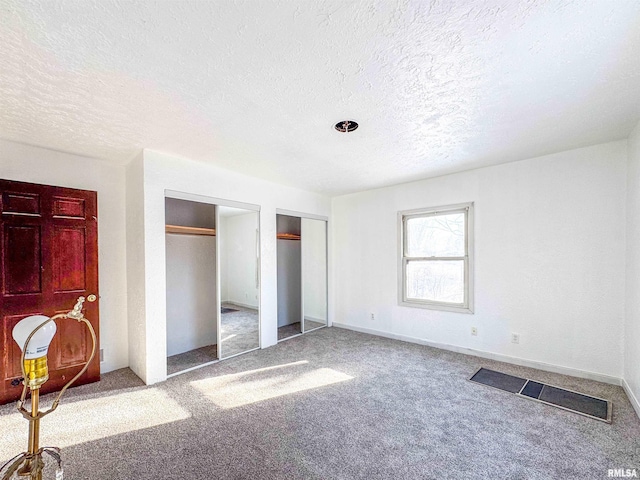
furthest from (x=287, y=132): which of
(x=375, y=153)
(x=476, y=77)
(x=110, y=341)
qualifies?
(x=110, y=341)

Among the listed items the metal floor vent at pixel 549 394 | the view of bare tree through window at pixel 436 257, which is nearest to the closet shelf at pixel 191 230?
the view of bare tree through window at pixel 436 257

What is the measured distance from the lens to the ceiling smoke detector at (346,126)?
8.07ft

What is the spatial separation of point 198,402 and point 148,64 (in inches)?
106

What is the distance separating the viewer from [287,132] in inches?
104

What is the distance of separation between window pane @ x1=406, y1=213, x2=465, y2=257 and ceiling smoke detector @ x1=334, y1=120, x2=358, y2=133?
7.55ft

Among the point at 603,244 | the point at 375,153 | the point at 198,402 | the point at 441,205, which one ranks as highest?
the point at 375,153

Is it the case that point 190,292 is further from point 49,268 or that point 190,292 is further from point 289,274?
point 289,274

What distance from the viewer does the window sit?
12.9ft

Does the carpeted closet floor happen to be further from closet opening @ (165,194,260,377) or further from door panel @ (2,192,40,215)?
door panel @ (2,192,40,215)

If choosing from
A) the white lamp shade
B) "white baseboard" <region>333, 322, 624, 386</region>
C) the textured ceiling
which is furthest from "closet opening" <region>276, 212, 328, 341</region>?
the white lamp shade

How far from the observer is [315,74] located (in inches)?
→ 70.9

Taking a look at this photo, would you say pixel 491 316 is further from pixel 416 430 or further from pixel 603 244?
pixel 416 430

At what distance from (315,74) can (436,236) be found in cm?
317

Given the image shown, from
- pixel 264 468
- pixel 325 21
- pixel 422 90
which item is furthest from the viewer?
pixel 422 90
